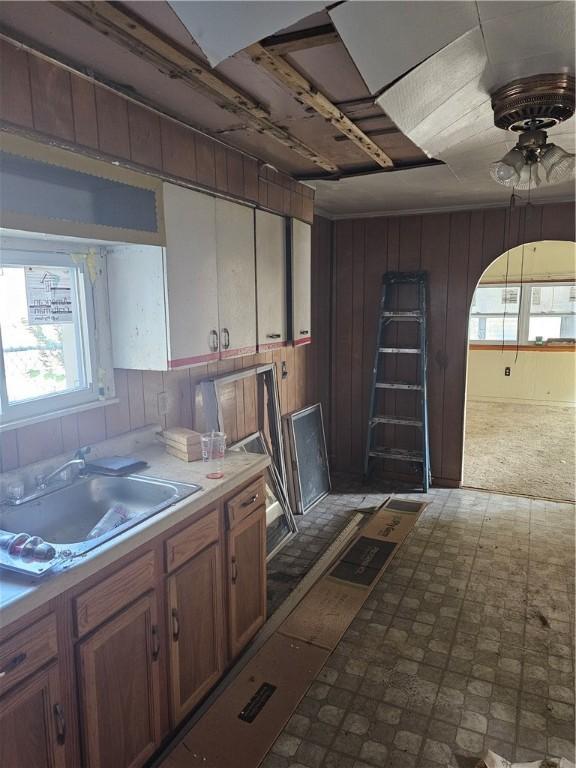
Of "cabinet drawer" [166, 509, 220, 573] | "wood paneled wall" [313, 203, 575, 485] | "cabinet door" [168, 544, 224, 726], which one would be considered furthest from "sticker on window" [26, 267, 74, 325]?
"wood paneled wall" [313, 203, 575, 485]

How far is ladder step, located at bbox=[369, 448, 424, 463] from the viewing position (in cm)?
445

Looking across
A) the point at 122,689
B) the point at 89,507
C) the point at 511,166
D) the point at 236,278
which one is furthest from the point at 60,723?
the point at 511,166

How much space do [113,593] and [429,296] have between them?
11.8 feet

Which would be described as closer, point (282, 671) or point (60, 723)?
point (60, 723)

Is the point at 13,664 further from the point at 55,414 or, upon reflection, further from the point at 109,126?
the point at 109,126

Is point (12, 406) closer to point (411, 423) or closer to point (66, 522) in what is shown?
point (66, 522)

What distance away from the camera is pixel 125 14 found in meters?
1.37

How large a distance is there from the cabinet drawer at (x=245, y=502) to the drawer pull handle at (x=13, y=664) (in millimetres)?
956

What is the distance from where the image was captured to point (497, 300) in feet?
25.3

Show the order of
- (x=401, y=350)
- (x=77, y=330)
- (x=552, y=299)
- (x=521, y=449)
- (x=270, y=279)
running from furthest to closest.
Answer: (x=552, y=299), (x=521, y=449), (x=401, y=350), (x=270, y=279), (x=77, y=330)

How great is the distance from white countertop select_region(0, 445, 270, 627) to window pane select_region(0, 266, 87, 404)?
1.63ft

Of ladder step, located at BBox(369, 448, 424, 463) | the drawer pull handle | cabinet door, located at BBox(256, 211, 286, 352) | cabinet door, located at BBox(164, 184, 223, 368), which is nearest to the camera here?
the drawer pull handle

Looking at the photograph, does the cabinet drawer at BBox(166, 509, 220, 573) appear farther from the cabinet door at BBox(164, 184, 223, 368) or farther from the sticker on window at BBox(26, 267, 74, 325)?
the sticker on window at BBox(26, 267, 74, 325)

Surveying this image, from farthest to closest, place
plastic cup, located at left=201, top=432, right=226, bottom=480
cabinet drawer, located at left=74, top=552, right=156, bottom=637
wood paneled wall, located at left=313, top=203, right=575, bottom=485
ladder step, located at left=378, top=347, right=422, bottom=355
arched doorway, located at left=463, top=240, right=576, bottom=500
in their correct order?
arched doorway, located at left=463, top=240, right=576, bottom=500
ladder step, located at left=378, top=347, right=422, bottom=355
wood paneled wall, located at left=313, top=203, right=575, bottom=485
plastic cup, located at left=201, top=432, right=226, bottom=480
cabinet drawer, located at left=74, top=552, right=156, bottom=637
